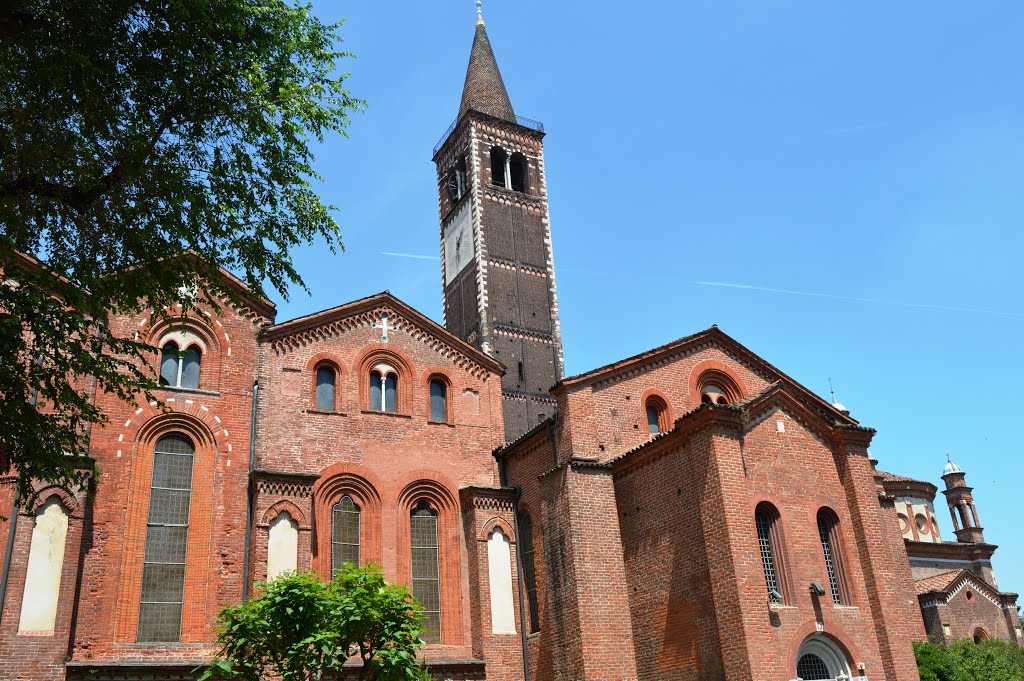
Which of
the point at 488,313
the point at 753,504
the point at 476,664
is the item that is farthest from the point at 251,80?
the point at 488,313

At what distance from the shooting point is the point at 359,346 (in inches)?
977

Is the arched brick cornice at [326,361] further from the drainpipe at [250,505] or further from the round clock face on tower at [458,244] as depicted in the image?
the round clock face on tower at [458,244]

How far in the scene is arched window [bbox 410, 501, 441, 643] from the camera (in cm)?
2277

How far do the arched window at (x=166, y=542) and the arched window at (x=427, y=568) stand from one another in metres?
5.82

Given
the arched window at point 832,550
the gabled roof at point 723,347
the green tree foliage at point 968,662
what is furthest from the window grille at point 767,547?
the green tree foliage at point 968,662

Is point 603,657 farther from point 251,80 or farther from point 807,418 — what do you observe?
point 251,80

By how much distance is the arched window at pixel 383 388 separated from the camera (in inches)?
968

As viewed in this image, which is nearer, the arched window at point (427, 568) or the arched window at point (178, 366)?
the arched window at point (178, 366)

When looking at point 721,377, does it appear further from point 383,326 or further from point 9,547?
point 9,547

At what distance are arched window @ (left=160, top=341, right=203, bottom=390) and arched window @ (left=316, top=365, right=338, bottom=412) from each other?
3.12m

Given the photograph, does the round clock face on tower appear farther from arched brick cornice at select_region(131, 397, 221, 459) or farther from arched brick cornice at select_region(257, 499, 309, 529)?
arched brick cornice at select_region(257, 499, 309, 529)

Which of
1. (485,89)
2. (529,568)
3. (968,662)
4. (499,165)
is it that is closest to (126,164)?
(529,568)

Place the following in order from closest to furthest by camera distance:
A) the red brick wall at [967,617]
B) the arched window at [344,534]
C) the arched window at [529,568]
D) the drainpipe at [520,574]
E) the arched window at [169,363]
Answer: the arched window at [169,363]
the arched window at [344,534]
the drainpipe at [520,574]
the arched window at [529,568]
the red brick wall at [967,617]

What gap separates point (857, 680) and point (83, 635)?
16.9m
